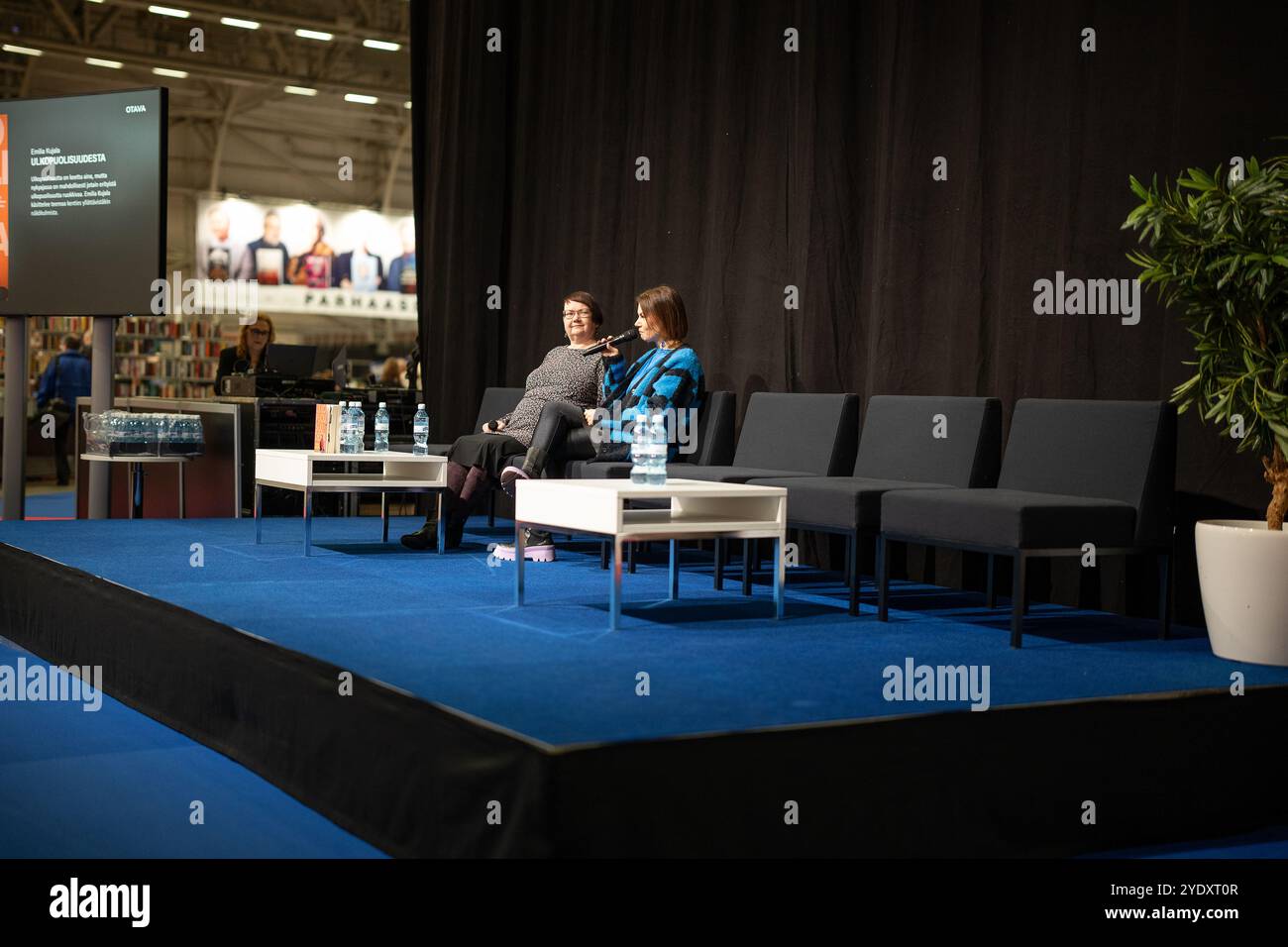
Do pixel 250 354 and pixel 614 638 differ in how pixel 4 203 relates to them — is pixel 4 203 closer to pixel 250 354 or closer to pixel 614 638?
pixel 250 354

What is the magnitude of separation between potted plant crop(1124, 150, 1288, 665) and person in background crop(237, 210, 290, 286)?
14.0 meters

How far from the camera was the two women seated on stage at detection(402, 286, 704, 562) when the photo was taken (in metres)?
5.45

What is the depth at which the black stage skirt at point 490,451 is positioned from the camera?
18.5 feet

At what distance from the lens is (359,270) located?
16.9 metres

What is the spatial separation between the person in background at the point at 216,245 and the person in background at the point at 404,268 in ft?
6.43

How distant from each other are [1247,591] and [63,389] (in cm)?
1127

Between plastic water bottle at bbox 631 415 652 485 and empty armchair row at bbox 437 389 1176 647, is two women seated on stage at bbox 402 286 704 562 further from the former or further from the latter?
plastic water bottle at bbox 631 415 652 485

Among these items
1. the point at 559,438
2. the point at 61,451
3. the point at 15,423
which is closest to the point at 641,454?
the point at 559,438

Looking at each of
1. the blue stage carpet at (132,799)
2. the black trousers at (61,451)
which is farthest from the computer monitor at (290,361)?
the black trousers at (61,451)

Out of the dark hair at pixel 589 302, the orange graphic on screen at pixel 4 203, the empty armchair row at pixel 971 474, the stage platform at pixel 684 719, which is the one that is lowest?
the stage platform at pixel 684 719

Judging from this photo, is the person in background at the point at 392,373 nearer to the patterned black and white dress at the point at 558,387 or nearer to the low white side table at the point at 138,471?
the low white side table at the point at 138,471

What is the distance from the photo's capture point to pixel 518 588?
417 cm

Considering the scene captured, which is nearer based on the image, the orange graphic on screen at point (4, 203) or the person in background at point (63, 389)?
the orange graphic on screen at point (4, 203)
